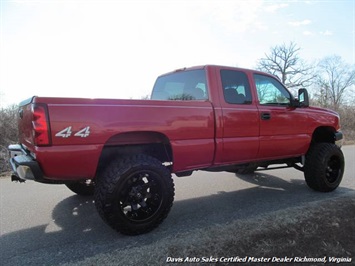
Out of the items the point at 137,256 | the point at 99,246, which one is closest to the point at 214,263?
the point at 137,256

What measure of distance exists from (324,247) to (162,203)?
1711 mm

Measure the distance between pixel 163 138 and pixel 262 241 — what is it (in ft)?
5.08

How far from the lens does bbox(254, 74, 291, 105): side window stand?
165 inches

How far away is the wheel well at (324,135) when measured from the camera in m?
4.99

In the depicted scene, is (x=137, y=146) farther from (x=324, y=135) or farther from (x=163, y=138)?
(x=324, y=135)

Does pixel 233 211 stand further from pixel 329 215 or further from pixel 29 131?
pixel 29 131

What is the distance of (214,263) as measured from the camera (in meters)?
2.38

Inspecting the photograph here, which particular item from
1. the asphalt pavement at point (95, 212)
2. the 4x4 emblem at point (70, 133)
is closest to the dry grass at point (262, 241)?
the asphalt pavement at point (95, 212)

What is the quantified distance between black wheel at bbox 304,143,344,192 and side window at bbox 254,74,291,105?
106 centimetres

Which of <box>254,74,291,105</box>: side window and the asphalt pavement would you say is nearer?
the asphalt pavement

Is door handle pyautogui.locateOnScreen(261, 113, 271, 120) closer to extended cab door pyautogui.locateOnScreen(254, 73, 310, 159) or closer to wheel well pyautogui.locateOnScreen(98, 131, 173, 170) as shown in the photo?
extended cab door pyautogui.locateOnScreen(254, 73, 310, 159)

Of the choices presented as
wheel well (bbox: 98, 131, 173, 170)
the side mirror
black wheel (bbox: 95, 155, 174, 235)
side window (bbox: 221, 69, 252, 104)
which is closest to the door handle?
side window (bbox: 221, 69, 252, 104)

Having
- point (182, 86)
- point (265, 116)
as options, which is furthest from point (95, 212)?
point (265, 116)

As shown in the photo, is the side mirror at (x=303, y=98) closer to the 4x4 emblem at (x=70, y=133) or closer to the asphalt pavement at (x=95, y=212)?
the asphalt pavement at (x=95, y=212)
